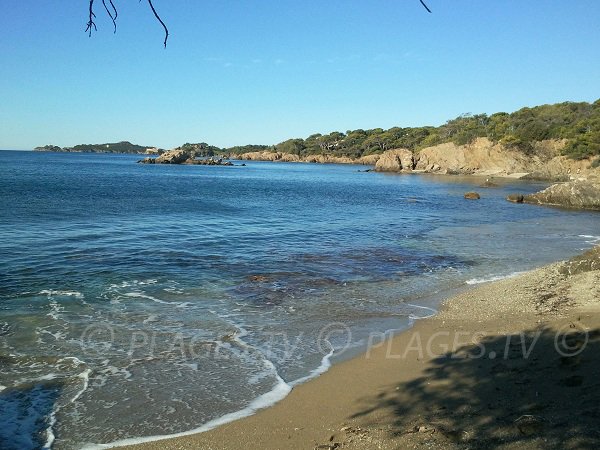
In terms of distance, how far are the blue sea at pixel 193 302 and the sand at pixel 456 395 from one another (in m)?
0.58

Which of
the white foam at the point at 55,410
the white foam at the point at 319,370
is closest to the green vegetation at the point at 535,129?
the white foam at the point at 319,370

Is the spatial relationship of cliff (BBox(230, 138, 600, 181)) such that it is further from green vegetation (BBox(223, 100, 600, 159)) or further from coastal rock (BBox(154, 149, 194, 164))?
coastal rock (BBox(154, 149, 194, 164))

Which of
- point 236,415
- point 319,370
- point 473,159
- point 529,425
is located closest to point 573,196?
point 319,370

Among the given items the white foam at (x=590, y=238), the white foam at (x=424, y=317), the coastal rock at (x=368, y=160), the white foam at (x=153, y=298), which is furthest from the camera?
the coastal rock at (x=368, y=160)

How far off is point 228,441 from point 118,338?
4490 mm

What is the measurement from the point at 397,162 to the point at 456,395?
361ft

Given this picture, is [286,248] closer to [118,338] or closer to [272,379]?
[118,338]

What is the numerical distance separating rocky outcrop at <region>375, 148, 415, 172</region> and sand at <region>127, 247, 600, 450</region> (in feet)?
339

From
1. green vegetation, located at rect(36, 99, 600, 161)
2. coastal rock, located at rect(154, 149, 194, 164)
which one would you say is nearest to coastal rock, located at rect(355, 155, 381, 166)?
green vegetation, located at rect(36, 99, 600, 161)

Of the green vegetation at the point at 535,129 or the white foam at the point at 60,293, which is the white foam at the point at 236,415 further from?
the green vegetation at the point at 535,129

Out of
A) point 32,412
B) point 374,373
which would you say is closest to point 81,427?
point 32,412

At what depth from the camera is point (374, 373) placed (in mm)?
7496

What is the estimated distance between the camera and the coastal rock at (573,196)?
36.8m

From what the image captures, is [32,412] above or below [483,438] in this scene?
below
